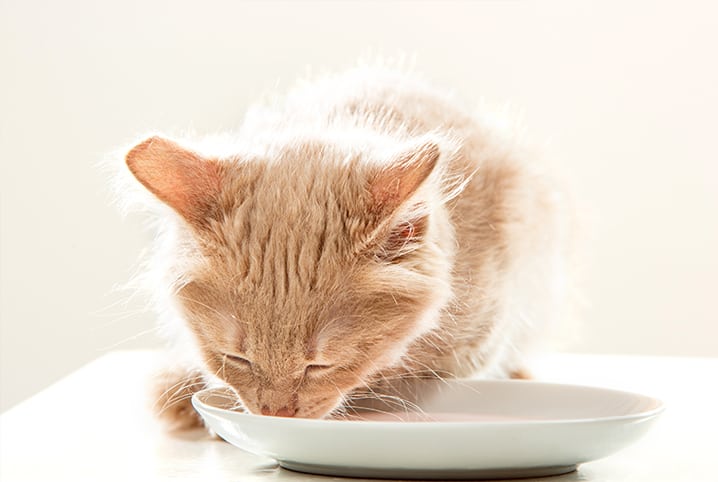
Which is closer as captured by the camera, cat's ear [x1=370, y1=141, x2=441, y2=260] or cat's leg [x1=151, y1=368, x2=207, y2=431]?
cat's ear [x1=370, y1=141, x2=441, y2=260]

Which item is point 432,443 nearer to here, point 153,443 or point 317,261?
point 317,261

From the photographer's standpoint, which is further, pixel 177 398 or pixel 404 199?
pixel 177 398

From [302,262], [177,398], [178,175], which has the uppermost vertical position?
[178,175]

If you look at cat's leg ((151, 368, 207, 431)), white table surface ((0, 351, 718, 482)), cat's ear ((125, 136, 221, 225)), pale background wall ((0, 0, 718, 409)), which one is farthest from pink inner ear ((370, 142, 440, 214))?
pale background wall ((0, 0, 718, 409))

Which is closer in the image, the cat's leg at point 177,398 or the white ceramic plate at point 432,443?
the white ceramic plate at point 432,443

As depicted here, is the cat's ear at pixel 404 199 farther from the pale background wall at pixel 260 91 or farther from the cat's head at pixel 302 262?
the pale background wall at pixel 260 91

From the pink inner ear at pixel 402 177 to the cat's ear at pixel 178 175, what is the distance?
27 cm

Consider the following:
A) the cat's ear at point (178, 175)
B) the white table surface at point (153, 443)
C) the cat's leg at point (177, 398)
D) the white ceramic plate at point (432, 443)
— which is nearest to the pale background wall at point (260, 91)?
the white table surface at point (153, 443)

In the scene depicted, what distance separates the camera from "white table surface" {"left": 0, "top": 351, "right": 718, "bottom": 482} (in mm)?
1564

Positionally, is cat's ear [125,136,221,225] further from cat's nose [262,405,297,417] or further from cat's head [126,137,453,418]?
cat's nose [262,405,297,417]

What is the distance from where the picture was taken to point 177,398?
6.55 feet

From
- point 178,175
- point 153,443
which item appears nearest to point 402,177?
point 178,175

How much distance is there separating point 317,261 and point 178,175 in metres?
0.28

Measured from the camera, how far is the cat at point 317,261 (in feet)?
5.14
